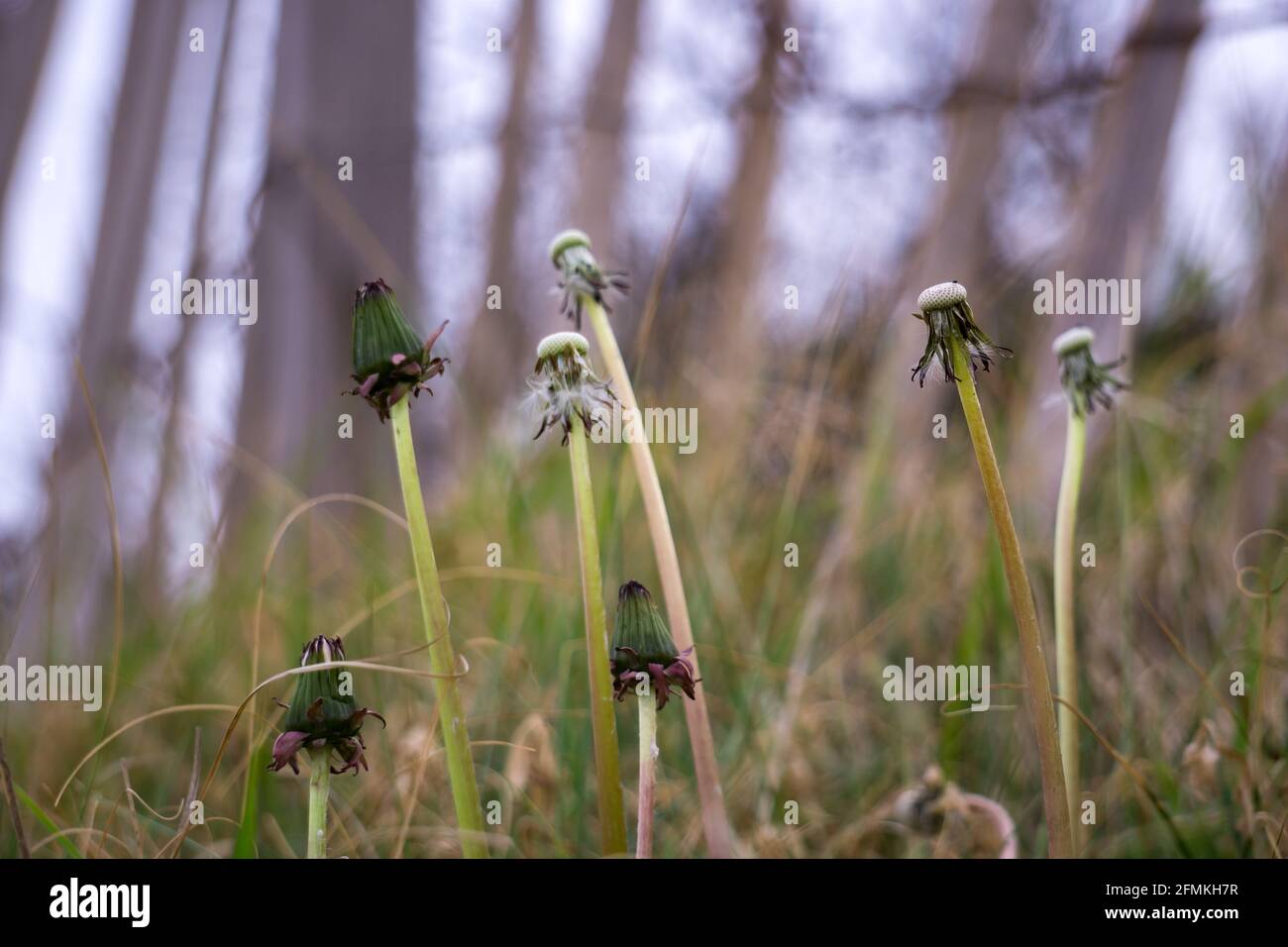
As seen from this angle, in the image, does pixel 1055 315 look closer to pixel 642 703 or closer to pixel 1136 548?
pixel 1136 548

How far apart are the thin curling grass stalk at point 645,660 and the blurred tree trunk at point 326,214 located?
1.00 metres

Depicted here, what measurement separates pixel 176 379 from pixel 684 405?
0.60 meters

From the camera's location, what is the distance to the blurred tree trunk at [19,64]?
0.97m

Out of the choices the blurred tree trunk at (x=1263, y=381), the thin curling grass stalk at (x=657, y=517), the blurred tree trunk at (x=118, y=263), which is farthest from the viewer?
the blurred tree trunk at (x=118, y=263)

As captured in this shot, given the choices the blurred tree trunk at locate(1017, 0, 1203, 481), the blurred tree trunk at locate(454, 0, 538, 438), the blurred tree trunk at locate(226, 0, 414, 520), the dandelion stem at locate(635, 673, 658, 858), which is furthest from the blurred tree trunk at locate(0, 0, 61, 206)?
the blurred tree trunk at locate(1017, 0, 1203, 481)

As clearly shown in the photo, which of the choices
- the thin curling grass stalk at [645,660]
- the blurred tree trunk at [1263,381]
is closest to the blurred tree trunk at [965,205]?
the blurred tree trunk at [1263,381]

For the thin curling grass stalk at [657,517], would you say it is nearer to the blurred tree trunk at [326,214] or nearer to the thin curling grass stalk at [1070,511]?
the thin curling grass stalk at [1070,511]

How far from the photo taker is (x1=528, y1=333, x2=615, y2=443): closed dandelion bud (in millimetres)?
399

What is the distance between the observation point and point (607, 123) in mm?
1582

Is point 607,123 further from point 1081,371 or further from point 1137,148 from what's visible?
point 1081,371

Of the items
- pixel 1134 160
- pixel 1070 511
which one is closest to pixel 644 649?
pixel 1070 511

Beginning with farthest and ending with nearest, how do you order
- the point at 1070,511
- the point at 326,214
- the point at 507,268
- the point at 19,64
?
1. the point at 507,268
2. the point at 326,214
3. the point at 19,64
4. the point at 1070,511
